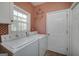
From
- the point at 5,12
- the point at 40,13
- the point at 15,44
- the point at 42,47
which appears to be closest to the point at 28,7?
the point at 40,13

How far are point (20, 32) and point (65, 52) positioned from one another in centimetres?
176

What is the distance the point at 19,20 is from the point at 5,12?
0.51 meters

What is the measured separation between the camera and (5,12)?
46.7 inches

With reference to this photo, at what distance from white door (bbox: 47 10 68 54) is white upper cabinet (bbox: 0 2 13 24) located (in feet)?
4.02

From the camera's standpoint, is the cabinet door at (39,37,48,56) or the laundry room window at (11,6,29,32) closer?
the laundry room window at (11,6,29,32)

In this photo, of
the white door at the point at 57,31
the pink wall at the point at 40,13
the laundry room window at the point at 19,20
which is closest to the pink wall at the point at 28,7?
the pink wall at the point at 40,13

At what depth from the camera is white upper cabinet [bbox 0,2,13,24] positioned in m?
1.14

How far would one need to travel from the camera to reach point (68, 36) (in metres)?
2.40

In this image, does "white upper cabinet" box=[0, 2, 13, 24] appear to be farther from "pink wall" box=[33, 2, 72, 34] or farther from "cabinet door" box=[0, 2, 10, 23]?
"pink wall" box=[33, 2, 72, 34]

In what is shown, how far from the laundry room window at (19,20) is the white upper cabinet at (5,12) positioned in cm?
26

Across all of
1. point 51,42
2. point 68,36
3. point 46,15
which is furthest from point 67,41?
point 46,15

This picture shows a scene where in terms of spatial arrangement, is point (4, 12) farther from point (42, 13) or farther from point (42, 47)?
point (42, 47)

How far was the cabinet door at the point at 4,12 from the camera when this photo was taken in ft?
3.73

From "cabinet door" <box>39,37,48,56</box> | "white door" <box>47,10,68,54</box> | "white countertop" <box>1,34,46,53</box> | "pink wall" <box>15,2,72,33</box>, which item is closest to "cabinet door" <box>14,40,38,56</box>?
"white countertop" <box>1,34,46,53</box>
